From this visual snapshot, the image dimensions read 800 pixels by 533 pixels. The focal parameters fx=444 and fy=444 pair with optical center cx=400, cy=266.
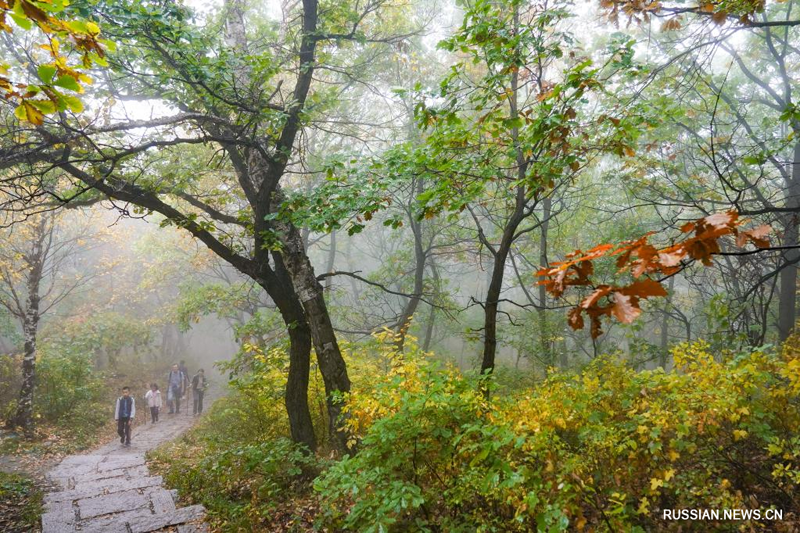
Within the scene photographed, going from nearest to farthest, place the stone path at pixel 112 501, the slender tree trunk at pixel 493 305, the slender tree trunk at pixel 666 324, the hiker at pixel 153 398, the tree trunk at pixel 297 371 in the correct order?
the slender tree trunk at pixel 493 305 → the stone path at pixel 112 501 → the tree trunk at pixel 297 371 → the slender tree trunk at pixel 666 324 → the hiker at pixel 153 398

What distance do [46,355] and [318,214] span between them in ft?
47.4

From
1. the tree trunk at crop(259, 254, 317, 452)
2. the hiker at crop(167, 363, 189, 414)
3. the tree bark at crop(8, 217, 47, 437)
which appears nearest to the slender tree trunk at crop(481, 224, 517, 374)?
the tree trunk at crop(259, 254, 317, 452)

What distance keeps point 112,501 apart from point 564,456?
6210 mm

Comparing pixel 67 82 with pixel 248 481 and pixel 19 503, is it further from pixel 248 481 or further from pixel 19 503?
pixel 19 503

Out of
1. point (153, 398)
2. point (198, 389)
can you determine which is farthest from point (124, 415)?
point (198, 389)

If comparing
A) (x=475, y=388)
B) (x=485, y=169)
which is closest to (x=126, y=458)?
(x=475, y=388)

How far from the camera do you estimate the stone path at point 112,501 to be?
5359 mm

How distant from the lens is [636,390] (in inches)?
190

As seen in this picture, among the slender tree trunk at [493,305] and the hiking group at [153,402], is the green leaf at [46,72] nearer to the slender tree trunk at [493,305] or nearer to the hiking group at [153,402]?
the slender tree trunk at [493,305]

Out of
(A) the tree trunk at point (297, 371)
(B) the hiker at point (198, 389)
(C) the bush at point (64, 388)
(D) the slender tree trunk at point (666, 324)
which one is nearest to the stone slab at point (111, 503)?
(A) the tree trunk at point (297, 371)

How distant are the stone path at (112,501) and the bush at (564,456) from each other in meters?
2.37

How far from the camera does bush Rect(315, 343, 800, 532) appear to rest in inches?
131

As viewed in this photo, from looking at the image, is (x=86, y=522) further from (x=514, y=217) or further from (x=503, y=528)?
(x=514, y=217)

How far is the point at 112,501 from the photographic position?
625 centimetres
